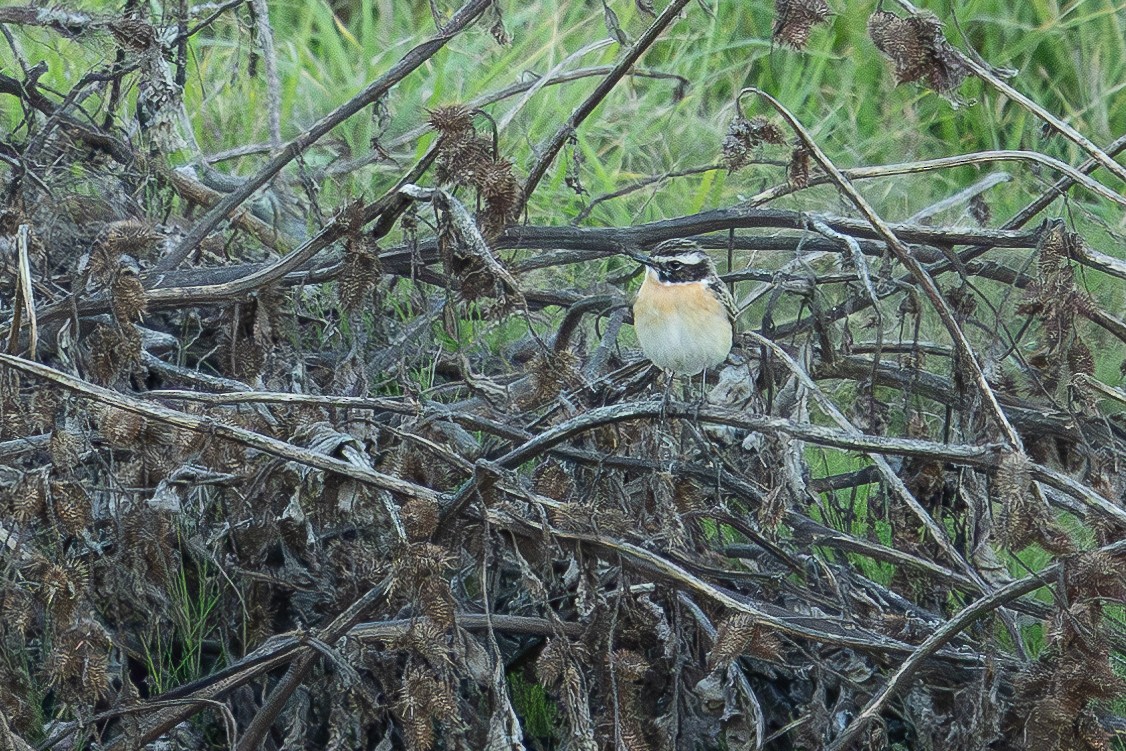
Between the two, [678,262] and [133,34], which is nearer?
[133,34]

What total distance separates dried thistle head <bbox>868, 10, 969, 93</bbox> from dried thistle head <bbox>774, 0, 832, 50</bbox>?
138 millimetres

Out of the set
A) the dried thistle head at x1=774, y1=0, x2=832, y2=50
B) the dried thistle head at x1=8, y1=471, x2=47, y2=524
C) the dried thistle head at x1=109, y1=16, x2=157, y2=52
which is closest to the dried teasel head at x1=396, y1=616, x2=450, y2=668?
the dried thistle head at x1=8, y1=471, x2=47, y2=524

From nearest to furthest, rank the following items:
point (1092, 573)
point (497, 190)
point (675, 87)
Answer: point (1092, 573)
point (497, 190)
point (675, 87)

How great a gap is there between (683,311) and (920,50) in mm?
1283

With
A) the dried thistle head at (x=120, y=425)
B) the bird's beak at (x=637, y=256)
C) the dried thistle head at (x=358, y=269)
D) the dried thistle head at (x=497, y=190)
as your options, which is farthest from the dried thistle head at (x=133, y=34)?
the bird's beak at (x=637, y=256)

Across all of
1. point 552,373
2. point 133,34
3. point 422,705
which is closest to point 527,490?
point 552,373

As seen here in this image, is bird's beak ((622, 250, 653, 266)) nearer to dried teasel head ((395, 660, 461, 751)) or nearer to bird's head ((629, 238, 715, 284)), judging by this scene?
bird's head ((629, 238, 715, 284))

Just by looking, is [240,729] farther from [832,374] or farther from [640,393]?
[832,374]

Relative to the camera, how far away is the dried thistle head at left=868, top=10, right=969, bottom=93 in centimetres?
322

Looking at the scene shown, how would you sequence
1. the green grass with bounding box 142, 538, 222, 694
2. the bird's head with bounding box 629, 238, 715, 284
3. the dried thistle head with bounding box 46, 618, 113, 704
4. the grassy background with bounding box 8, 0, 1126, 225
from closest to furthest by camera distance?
the dried thistle head with bounding box 46, 618, 113, 704
the green grass with bounding box 142, 538, 222, 694
the bird's head with bounding box 629, 238, 715, 284
the grassy background with bounding box 8, 0, 1126, 225

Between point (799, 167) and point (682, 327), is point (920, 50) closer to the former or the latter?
point (799, 167)

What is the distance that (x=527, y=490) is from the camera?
3.52 metres

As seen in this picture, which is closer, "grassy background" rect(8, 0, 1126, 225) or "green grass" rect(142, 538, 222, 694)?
"green grass" rect(142, 538, 222, 694)

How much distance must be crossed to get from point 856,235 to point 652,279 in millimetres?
806
